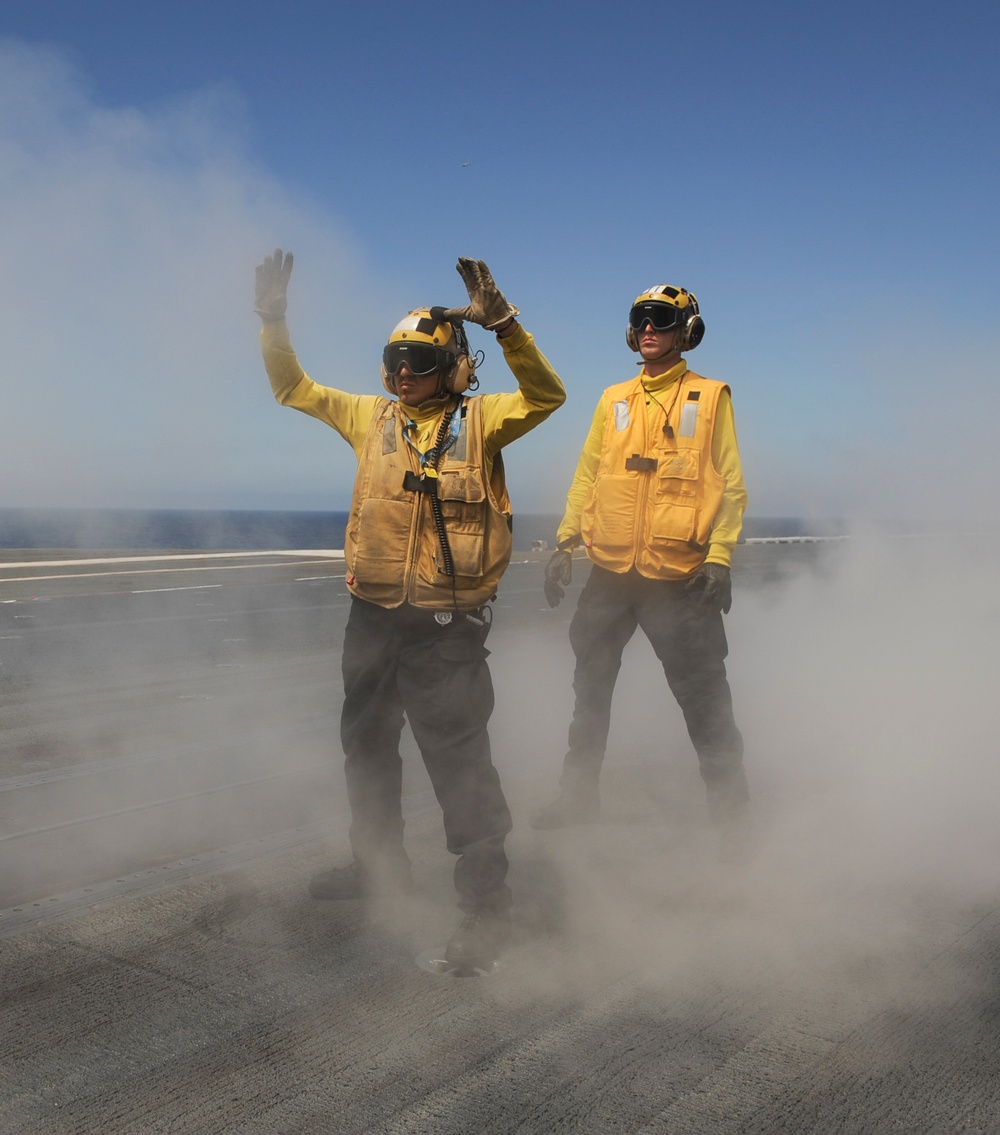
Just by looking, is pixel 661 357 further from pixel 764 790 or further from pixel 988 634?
pixel 988 634

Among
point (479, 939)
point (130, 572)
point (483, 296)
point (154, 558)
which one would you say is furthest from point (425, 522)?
point (154, 558)

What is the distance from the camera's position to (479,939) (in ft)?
10.6

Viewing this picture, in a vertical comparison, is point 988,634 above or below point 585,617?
below

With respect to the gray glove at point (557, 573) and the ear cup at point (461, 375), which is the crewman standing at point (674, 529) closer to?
the gray glove at point (557, 573)

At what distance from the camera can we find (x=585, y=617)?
15.1 ft

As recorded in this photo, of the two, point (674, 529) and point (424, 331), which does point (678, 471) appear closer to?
point (674, 529)

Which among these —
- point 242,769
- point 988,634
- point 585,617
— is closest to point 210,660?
point 242,769

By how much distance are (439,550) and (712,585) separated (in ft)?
4.28

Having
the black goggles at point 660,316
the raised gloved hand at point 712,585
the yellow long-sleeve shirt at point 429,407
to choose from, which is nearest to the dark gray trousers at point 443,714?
the yellow long-sleeve shirt at point 429,407

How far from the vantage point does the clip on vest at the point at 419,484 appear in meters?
3.35

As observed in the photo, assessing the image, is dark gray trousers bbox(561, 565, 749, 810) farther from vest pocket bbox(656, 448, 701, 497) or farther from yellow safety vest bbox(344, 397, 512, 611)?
yellow safety vest bbox(344, 397, 512, 611)

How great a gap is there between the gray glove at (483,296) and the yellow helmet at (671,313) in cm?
135

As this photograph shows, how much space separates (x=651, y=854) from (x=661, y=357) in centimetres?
179

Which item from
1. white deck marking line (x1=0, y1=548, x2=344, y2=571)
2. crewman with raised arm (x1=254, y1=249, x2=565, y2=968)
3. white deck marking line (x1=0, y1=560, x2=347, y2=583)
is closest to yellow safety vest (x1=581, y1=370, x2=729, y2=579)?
crewman with raised arm (x1=254, y1=249, x2=565, y2=968)
